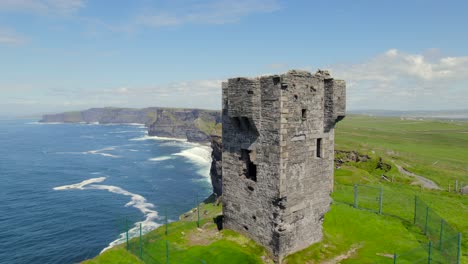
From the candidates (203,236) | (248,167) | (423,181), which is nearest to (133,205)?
(203,236)

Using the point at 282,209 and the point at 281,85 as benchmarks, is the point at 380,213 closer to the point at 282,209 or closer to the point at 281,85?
the point at 282,209

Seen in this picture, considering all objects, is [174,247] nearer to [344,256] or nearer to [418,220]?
[344,256]

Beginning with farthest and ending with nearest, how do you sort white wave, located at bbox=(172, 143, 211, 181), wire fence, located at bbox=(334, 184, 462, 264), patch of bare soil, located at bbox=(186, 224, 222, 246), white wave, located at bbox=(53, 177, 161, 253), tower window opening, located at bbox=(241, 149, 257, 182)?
white wave, located at bbox=(172, 143, 211, 181), white wave, located at bbox=(53, 177, 161, 253), patch of bare soil, located at bbox=(186, 224, 222, 246), tower window opening, located at bbox=(241, 149, 257, 182), wire fence, located at bbox=(334, 184, 462, 264)

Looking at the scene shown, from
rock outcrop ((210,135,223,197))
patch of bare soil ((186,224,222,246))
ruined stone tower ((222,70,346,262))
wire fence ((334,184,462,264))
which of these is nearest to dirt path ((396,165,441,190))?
wire fence ((334,184,462,264))

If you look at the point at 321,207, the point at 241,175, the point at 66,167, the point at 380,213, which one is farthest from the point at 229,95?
the point at 66,167

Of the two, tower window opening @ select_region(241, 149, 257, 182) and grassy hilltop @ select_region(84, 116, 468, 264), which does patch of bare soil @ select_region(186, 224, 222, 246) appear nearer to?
grassy hilltop @ select_region(84, 116, 468, 264)

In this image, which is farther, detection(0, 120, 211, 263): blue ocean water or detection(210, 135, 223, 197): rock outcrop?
detection(210, 135, 223, 197): rock outcrop

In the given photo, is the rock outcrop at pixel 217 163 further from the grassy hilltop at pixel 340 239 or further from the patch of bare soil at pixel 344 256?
the patch of bare soil at pixel 344 256
